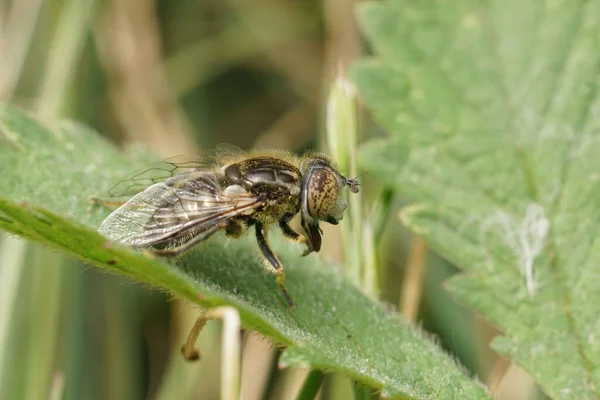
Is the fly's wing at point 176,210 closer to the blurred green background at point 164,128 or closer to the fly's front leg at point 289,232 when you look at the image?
the fly's front leg at point 289,232

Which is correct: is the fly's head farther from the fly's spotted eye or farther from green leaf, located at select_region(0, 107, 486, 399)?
green leaf, located at select_region(0, 107, 486, 399)

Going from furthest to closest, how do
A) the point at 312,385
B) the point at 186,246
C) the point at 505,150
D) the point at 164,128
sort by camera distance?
the point at 164,128 → the point at 505,150 → the point at 312,385 → the point at 186,246

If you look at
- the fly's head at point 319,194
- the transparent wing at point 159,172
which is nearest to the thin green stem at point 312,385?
the fly's head at point 319,194

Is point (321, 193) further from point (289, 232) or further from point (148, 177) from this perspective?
point (148, 177)

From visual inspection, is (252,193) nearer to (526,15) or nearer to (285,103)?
(526,15)

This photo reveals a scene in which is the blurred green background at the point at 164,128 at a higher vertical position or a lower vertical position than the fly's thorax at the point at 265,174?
lower

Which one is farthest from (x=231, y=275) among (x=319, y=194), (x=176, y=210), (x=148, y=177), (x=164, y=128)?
(x=164, y=128)

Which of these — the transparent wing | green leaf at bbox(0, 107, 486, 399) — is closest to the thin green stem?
green leaf at bbox(0, 107, 486, 399)
